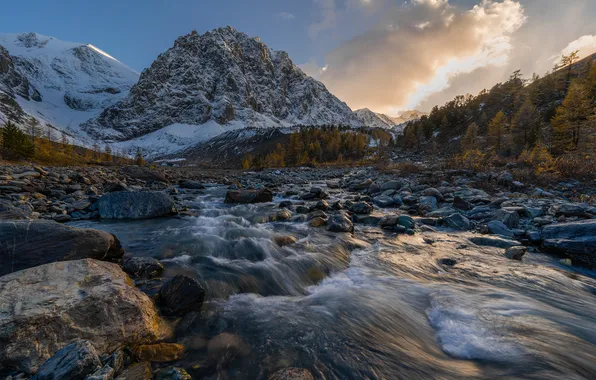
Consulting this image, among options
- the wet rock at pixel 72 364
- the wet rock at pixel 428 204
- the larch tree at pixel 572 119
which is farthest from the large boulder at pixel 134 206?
the larch tree at pixel 572 119

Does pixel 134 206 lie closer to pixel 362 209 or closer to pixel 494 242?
pixel 362 209

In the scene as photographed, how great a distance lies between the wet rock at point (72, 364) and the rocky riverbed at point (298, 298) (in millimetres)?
11

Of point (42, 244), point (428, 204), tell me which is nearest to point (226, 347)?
point (42, 244)

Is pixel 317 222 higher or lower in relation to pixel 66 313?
lower

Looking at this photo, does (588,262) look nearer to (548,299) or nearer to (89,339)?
(548,299)

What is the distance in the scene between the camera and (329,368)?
129 inches

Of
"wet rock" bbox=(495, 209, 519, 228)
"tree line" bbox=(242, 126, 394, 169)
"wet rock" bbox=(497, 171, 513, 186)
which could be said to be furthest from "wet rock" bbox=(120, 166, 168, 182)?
"tree line" bbox=(242, 126, 394, 169)

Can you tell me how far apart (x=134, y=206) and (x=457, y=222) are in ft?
45.4

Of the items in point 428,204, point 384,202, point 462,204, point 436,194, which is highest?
point 436,194

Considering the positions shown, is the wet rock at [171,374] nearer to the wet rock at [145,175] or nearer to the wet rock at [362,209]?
the wet rock at [362,209]

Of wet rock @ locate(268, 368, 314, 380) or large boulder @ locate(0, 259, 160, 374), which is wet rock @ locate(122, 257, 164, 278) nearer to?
large boulder @ locate(0, 259, 160, 374)

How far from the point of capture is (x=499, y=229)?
8789 mm

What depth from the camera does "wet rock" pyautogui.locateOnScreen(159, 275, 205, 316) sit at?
167 inches

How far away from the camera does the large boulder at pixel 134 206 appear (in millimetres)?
10188
